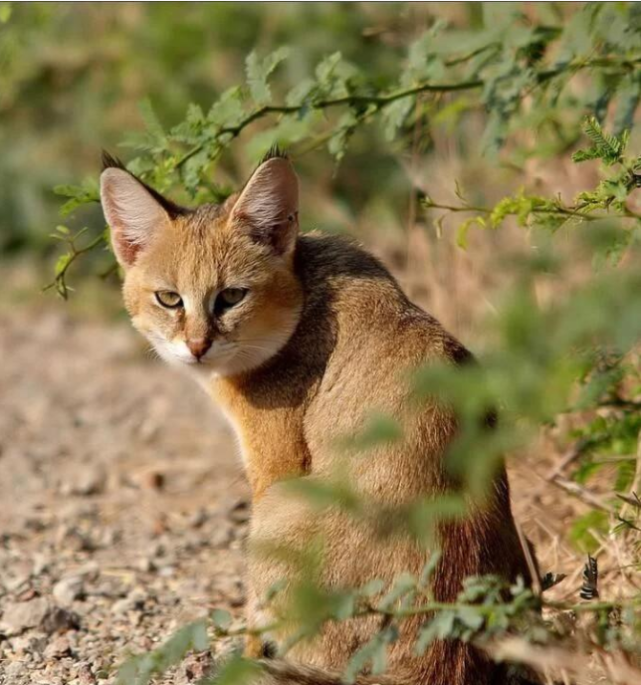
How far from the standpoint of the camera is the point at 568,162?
7312 millimetres

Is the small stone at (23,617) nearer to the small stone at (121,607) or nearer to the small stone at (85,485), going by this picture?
the small stone at (121,607)

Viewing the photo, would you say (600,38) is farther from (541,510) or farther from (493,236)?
(493,236)

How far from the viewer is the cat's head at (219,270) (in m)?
5.02

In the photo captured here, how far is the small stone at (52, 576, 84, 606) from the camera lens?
5594 millimetres

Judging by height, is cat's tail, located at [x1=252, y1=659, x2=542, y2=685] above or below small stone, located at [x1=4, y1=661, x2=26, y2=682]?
above

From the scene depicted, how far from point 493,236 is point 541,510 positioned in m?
2.68

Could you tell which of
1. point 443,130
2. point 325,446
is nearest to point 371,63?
point 443,130

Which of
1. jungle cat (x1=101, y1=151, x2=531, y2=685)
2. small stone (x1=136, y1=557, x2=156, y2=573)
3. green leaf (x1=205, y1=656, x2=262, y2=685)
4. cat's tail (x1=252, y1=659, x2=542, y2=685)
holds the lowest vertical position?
small stone (x1=136, y1=557, x2=156, y2=573)

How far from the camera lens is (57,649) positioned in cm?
500

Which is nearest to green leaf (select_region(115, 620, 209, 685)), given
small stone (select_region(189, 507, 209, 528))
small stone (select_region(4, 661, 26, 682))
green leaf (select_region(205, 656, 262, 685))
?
green leaf (select_region(205, 656, 262, 685))

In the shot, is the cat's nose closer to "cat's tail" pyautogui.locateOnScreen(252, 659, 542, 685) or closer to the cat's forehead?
the cat's forehead

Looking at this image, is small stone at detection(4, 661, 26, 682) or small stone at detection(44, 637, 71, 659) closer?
small stone at detection(4, 661, 26, 682)

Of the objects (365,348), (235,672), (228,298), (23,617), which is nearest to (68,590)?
(23,617)

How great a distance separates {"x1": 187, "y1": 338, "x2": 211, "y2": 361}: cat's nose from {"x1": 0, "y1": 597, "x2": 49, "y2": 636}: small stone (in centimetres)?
124
